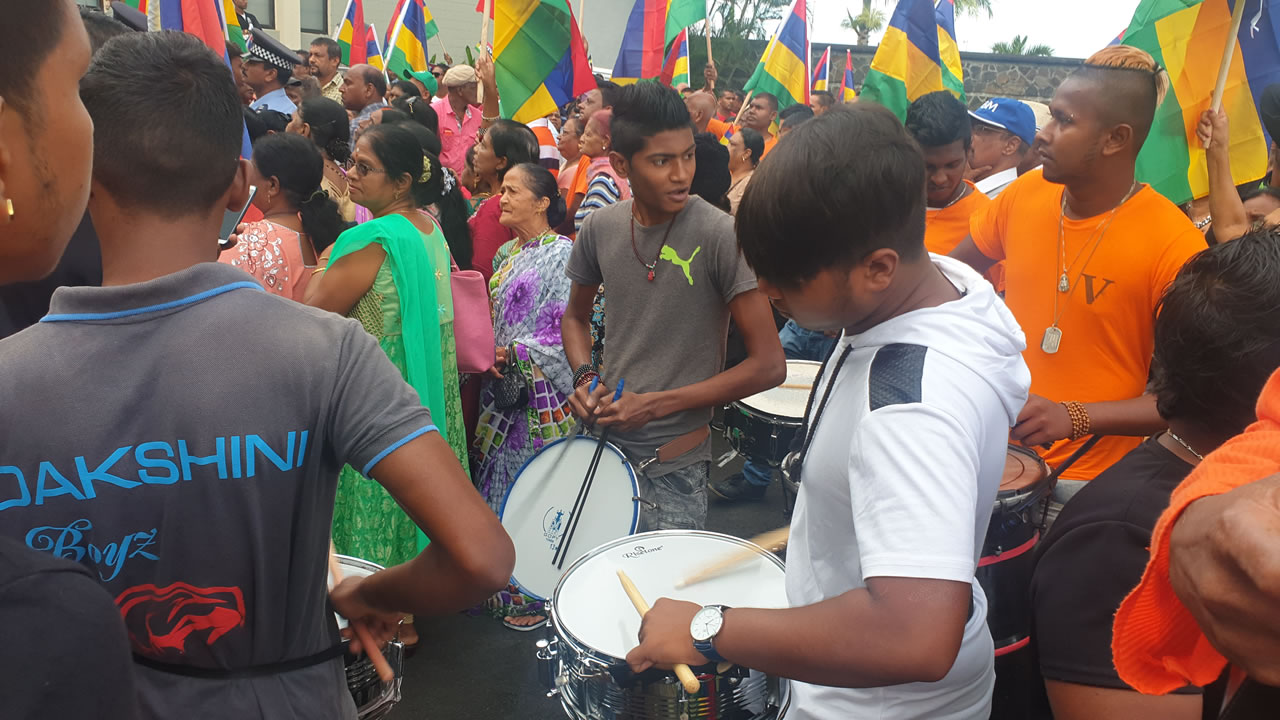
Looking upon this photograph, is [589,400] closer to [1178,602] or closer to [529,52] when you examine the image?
[1178,602]

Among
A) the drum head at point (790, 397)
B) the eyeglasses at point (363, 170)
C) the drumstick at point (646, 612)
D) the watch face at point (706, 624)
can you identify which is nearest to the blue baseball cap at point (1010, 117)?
the drum head at point (790, 397)

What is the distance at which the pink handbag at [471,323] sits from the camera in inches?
143

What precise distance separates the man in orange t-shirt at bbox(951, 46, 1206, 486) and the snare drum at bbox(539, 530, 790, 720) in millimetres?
981

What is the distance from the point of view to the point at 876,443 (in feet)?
3.55

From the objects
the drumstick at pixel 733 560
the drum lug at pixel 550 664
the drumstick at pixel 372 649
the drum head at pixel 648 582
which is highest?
the drumstick at pixel 372 649

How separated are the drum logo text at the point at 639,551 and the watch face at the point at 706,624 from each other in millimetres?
761

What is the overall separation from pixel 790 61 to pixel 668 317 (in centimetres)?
661

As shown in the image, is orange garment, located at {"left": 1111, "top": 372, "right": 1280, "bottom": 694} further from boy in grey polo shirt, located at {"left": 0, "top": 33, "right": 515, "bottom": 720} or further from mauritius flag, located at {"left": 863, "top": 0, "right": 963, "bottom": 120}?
mauritius flag, located at {"left": 863, "top": 0, "right": 963, "bottom": 120}

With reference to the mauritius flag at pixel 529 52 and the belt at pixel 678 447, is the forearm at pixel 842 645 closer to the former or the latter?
the belt at pixel 678 447

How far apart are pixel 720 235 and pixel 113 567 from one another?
2.04 m

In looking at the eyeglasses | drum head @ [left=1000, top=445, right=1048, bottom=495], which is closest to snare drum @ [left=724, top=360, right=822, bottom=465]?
drum head @ [left=1000, top=445, right=1048, bottom=495]

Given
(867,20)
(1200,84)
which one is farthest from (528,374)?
(867,20)

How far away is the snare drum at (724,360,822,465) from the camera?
358 cm

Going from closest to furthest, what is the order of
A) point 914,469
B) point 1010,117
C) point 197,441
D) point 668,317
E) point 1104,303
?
1. point 914,469
2. point 197,441
3. point 1104,303
4. point 668,317
5. point 1010,117
